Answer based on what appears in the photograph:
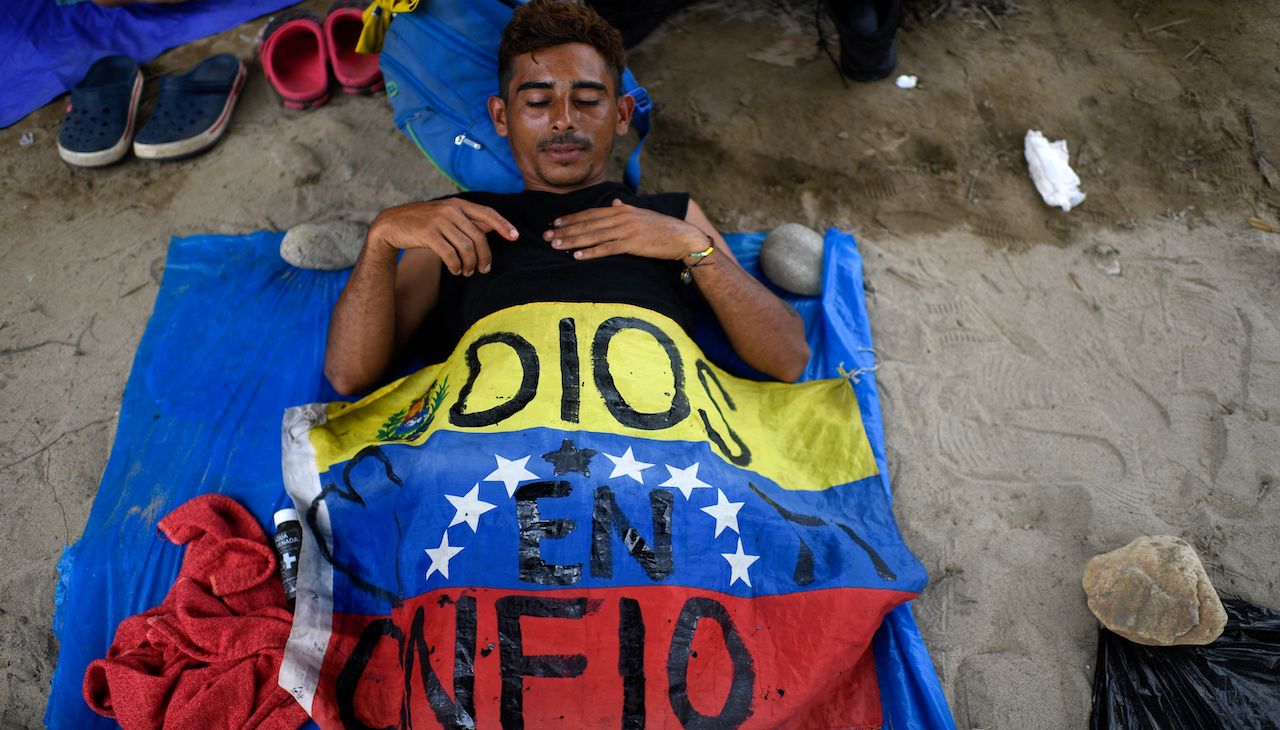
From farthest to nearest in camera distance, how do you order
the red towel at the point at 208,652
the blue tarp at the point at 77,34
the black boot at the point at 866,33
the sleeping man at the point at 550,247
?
1. the blue tarp at the point at 77,34
2. the black boot at the point at 866,33
3. the sleeping man at the point at 550,247
4. the red towel at the point at 208,652

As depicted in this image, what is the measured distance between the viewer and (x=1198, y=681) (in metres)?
2.13

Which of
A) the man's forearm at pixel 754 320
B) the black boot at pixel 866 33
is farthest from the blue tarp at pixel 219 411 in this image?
the black boot at pixel 866 33

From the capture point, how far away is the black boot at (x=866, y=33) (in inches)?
Result: 139

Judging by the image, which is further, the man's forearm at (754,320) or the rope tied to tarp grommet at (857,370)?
the rope tied to tarp grommet at (857,370)

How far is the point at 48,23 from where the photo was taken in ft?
12.6

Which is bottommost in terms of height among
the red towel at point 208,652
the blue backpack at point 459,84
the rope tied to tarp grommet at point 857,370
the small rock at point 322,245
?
the rope tied to tarp grommet at point 857,370

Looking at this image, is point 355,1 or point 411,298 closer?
point 411,298

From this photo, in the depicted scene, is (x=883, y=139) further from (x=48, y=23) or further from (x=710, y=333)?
(x=48, y=23)

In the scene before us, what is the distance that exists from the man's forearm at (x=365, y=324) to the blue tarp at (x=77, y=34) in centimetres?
237

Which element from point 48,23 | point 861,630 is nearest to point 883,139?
point 861,630

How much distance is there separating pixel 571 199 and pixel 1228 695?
7.55 ft

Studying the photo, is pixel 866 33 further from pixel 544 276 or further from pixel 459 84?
pixel 544 276

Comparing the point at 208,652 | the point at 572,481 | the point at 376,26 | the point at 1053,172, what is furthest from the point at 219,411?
the point at 1053,172

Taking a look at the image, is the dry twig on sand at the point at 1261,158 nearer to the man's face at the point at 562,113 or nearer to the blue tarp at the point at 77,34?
the man's face at the point at 562,113
